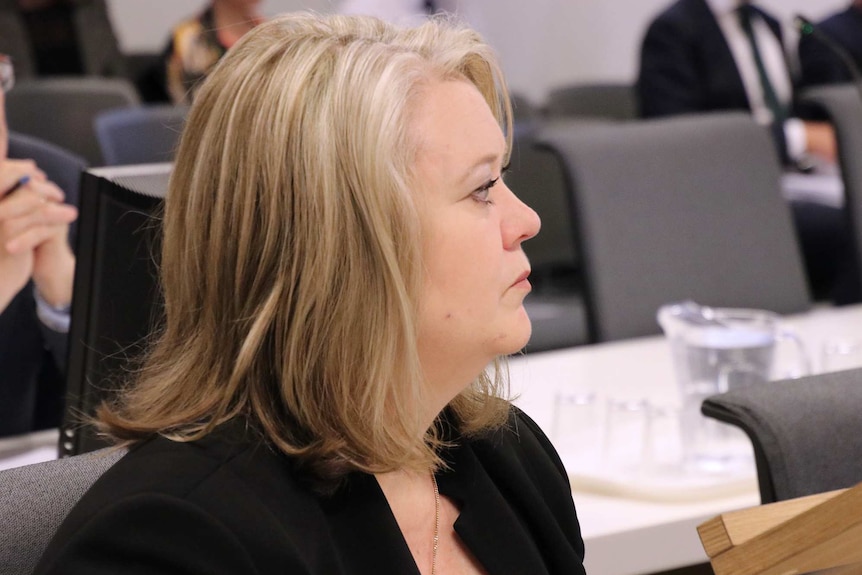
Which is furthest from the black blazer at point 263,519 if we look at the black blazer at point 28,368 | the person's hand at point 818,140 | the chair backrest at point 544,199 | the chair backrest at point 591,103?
the chair backrest at point 591,103

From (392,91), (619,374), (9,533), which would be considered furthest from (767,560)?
(619,374)

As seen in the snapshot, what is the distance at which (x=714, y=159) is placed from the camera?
225cm

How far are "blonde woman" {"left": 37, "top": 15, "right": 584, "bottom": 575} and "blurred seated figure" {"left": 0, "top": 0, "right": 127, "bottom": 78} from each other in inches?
148

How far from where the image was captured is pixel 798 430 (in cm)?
103

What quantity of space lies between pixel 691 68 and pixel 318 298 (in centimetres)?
274

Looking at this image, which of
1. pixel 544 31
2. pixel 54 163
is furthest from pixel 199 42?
pixel 544 31

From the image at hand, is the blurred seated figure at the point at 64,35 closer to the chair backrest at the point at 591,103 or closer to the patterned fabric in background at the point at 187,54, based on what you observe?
the patterned fabric in background at the point at 187,54

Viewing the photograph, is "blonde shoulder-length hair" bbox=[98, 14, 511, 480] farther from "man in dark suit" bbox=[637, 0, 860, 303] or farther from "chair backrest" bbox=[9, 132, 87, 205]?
"man in dark suit" bbox=[637, 0, 860, 303]

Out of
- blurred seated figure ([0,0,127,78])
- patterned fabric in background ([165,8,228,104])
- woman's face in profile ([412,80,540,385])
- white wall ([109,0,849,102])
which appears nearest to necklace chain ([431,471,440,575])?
woman's face in profile ([412,80,540,385])

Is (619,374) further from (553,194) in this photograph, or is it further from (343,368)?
(553,194)

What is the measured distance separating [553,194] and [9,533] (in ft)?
7.71

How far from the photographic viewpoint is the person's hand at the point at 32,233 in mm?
1455

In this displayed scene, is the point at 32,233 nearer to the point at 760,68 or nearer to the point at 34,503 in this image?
the point at 34,503

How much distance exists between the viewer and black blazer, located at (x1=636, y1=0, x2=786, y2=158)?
3324 millimetres
